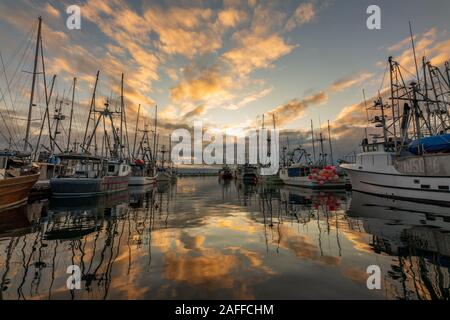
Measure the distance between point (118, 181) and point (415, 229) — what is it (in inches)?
1262

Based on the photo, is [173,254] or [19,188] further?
[19,188]

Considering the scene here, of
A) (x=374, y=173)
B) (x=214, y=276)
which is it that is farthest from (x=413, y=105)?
(x=214, y=276)

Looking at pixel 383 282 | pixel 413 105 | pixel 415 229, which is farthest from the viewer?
pixel 413 105

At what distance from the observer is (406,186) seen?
866 inches

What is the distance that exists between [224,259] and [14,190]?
59.2 feet

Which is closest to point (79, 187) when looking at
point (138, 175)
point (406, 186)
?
point (138, 175)

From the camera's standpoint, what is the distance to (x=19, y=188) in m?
17.1

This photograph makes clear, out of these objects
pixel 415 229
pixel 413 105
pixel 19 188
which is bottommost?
pixel 415 229

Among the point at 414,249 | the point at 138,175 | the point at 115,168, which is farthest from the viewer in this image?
the point at 138,175

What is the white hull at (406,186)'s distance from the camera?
19.3 m

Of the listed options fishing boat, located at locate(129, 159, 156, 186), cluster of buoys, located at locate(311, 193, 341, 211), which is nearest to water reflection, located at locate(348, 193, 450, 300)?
cluster of buoys, located at locate(311, 193, 341, 211)

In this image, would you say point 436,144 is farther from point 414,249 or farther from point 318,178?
point 318,178

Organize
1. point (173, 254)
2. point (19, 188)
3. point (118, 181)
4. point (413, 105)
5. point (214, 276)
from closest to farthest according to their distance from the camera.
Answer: point (214, 276) → point (173, 254) → point (19, 188) → point (413, 105) → point (118, 181)
